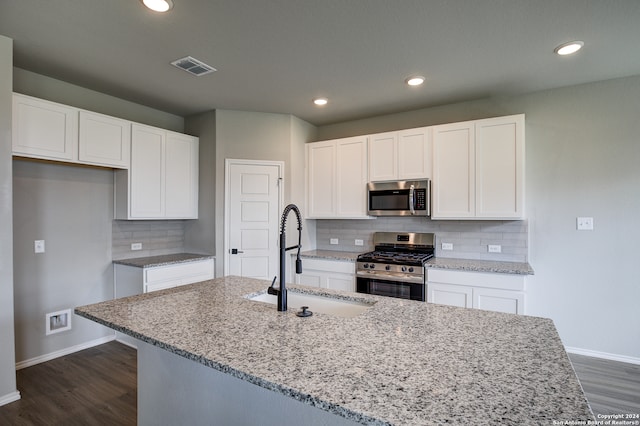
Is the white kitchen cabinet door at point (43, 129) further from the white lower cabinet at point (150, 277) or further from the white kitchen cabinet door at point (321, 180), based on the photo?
the white kitchen cabinet door at point (321, 180)

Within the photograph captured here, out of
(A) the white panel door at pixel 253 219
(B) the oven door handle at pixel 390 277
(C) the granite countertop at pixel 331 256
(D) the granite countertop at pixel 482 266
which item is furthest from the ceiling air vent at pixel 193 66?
(D) the granite countertop at pixel 482 266

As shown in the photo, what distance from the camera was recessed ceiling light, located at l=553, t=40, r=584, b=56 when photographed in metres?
2.41

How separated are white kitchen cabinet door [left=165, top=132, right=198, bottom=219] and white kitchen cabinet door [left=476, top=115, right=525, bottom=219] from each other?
325 centimetres

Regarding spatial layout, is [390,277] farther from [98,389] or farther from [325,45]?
[98,389]

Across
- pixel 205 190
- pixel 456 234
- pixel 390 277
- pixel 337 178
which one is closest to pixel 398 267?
pixel 390 277

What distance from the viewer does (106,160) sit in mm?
3197

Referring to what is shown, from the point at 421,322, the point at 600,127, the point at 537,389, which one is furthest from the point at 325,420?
the point at 600,127

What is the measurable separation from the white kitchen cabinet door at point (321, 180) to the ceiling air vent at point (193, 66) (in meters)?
1.74

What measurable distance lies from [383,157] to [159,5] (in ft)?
8.48

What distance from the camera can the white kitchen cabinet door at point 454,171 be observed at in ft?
11.0

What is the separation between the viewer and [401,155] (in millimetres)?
3711

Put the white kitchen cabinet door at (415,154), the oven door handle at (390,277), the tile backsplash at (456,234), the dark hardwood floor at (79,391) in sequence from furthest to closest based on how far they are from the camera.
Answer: the white kitchen cabinet door at (415,154) → the tile backsplash at (456,234) → the oven door handle at (390,277) → the dark hardwood floor at (79,391)

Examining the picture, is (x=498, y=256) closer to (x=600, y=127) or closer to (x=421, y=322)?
(x=600, y=127)

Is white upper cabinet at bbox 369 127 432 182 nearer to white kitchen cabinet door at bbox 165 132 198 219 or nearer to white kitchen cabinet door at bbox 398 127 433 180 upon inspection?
white kitchen cabinet door at bbox 398 127 433 180
